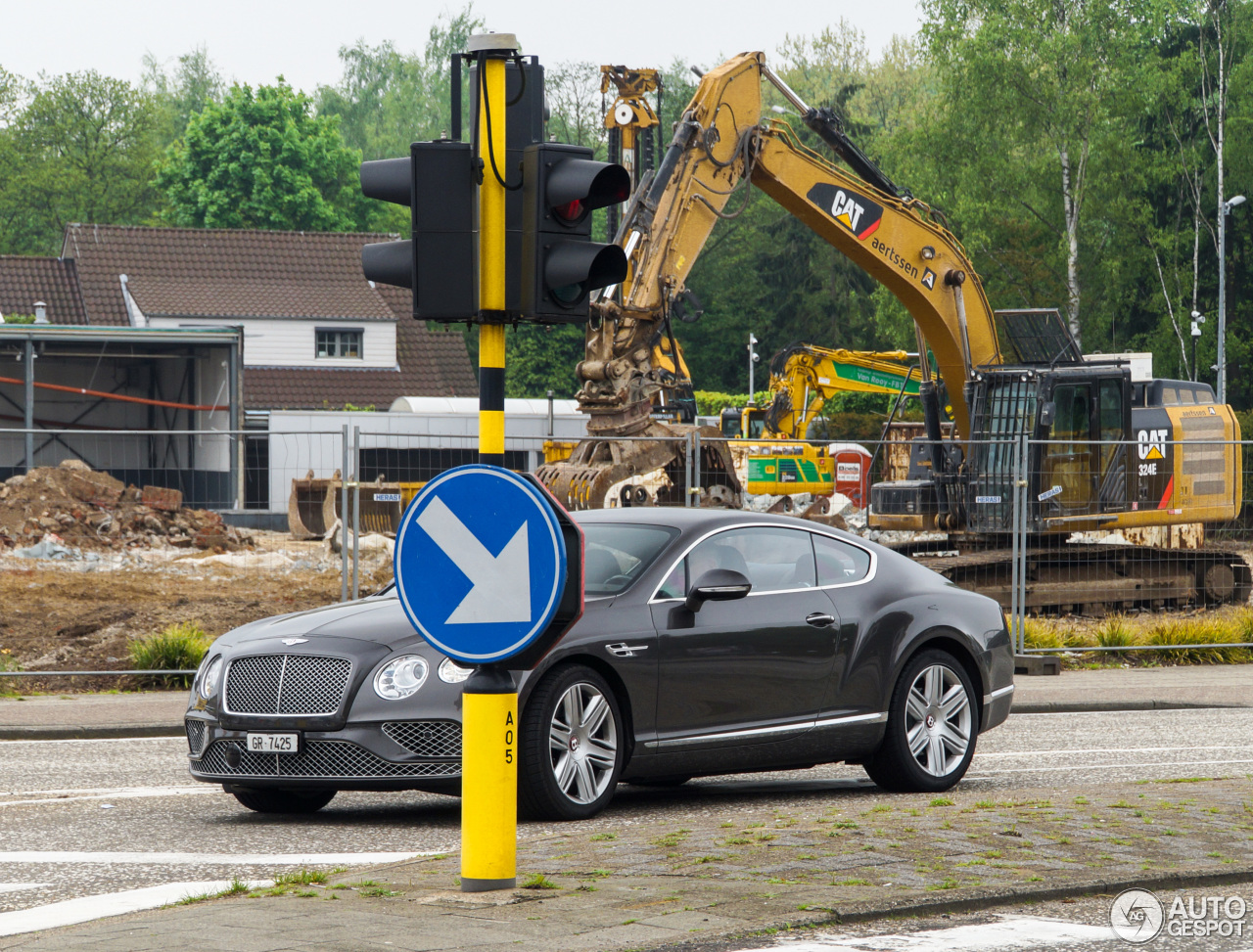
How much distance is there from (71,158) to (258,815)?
3633 inches

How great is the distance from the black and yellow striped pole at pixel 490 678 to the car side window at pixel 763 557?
10.7 ft

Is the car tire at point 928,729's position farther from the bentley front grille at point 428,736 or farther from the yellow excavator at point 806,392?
the yellow excavator at point 806,392

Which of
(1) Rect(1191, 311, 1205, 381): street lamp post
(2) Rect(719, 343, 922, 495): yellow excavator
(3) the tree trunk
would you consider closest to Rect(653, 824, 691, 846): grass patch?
(2) Rect(719, 343, 922, 495): yellow excavator

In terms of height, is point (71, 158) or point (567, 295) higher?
point (71, 158)

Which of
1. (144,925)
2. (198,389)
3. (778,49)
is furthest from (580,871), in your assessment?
(778,49)

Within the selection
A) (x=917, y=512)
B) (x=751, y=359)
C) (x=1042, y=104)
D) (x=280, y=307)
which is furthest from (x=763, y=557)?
(x=751, y=359)

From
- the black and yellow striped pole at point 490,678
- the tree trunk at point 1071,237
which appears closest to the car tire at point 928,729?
the black and yellow striped pole at point 490,678

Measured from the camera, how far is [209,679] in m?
8.80

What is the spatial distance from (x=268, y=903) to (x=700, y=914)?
1.50 meters

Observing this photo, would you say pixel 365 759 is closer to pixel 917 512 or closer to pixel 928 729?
pixel 928 729

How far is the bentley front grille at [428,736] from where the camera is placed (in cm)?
825

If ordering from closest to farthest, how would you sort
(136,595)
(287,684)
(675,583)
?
(287,684)
(675,583)
(136,595)

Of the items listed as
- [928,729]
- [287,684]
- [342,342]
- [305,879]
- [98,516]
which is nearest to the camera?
[305,879]

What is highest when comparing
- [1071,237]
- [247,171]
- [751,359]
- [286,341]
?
[247,171]
